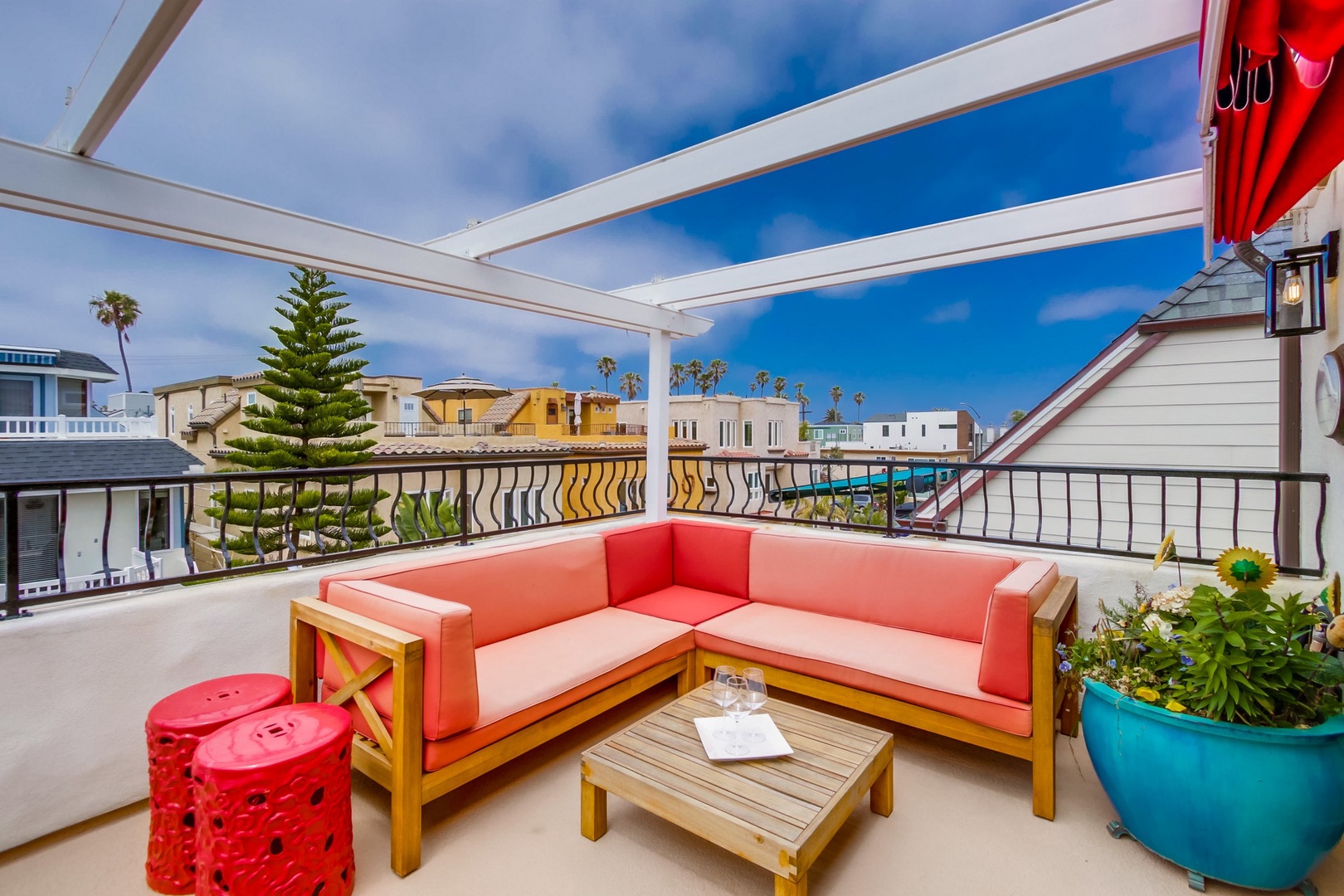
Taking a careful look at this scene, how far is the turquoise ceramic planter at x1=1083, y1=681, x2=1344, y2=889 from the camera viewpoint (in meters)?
1.63

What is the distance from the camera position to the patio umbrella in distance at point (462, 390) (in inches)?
367

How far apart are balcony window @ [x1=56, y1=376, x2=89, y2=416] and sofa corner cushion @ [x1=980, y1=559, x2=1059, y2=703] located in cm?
775

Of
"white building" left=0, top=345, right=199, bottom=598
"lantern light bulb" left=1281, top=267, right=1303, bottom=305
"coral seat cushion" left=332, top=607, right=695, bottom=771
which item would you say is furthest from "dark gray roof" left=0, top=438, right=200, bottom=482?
"lantern light bulb" left=1281, top=267, right=1303, bottom=305

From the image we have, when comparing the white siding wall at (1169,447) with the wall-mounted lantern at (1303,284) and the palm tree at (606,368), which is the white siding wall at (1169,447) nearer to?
the wall-mounted lantern at (1303,284)

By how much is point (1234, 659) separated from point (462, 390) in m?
9.25

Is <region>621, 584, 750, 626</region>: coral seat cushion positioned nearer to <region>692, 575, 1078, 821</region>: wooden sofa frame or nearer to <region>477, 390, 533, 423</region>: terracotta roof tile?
<region>692, 575, 1078, 821</region>: wooden sofa frame

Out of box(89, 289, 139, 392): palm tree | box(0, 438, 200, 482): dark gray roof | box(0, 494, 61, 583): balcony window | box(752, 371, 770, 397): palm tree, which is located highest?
box(752, 371, 770, 397): palm tree

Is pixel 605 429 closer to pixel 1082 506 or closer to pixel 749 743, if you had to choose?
pixel 1082 506

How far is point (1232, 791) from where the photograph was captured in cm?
168

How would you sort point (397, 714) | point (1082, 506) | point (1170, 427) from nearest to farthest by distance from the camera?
point (397, 714) < point (1170, 427) < point (1082, 506)

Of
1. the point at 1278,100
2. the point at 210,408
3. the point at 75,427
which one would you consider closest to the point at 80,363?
the point at 75,427

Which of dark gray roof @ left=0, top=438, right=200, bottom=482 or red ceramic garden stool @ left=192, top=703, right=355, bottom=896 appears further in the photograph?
dark gray roof @ left=0, top=438, right=200, bottom=482

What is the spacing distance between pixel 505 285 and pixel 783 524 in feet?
8.60

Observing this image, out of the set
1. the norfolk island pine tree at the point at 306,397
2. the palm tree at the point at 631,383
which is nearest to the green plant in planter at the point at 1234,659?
the norfolk island pine tree at the point at 306,397
